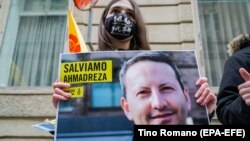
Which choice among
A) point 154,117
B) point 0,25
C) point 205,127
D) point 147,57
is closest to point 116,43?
point 147,57

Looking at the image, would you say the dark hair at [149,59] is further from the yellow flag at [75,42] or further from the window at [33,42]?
the window at [33,42]

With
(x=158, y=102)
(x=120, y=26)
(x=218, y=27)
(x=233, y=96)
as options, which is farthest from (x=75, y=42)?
(x=218, y=27)

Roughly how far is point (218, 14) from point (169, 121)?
4.51 metres

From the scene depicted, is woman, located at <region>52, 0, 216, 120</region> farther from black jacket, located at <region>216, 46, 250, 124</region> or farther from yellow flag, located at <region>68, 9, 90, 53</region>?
black jacket, located at <region>216, 46, 250, 124</region>

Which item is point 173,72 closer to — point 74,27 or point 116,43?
point 116,43

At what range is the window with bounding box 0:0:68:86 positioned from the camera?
5336 mm

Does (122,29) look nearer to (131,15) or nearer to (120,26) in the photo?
(120,26)

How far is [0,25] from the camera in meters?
5.60

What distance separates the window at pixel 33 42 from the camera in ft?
17.5

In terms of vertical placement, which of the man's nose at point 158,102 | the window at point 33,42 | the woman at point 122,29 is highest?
the window at point 33,42

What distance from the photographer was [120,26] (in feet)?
7.70

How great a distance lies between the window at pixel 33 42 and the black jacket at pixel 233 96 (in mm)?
3763

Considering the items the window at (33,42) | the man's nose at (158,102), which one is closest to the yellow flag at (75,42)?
the man's nose at (158,102)

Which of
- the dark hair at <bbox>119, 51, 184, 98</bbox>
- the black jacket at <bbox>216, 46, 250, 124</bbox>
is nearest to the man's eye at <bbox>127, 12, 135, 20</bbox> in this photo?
the dark hair at <bbox>119, 51, 184, 98</bbox>
